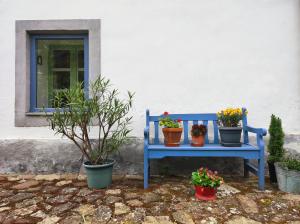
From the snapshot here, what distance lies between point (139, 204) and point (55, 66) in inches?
111

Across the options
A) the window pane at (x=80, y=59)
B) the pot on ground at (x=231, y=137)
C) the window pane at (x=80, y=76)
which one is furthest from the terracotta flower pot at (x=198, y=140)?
the window pane at (x=80, y=59)

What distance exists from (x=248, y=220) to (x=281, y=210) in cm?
47

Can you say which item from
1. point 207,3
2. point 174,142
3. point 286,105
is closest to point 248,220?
point 174,142

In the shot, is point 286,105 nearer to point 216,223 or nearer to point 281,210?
point 281,210

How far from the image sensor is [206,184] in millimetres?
2531

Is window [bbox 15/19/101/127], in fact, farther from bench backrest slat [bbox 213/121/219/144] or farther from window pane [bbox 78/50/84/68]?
bench backrest slat [bbox 213/121/219/144]

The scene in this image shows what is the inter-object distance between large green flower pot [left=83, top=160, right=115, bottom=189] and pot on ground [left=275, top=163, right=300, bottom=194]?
2.12m

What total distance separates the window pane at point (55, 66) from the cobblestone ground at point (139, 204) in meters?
1.53

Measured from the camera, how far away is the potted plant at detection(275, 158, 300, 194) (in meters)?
2.75

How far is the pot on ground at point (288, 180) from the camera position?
9.04 feet

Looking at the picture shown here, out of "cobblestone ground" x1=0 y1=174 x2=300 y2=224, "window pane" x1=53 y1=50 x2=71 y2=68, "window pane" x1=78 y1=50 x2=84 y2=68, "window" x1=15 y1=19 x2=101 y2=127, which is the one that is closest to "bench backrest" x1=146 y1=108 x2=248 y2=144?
"cobblestone ground" x1=0 y1=174 x2=300 y2=224

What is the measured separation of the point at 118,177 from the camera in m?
3.41

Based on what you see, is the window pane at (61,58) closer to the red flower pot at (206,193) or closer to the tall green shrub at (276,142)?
the red flower pot at (206,193)

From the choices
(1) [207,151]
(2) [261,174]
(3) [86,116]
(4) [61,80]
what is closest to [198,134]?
(1) [207,151]
